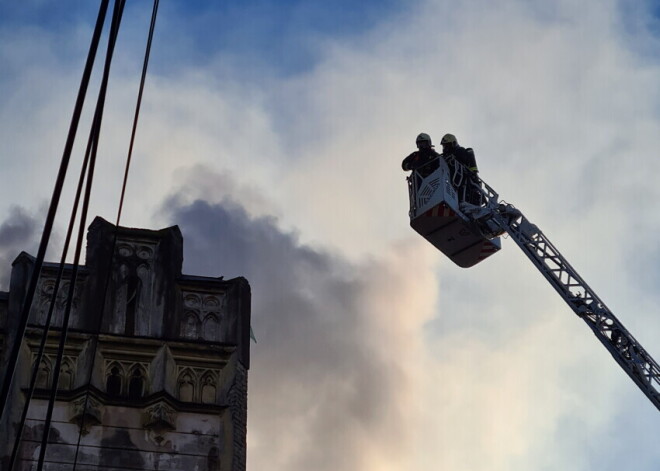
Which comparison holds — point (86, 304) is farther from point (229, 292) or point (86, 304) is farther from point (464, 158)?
point (464, 158)

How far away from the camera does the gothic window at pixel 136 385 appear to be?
56.1ft

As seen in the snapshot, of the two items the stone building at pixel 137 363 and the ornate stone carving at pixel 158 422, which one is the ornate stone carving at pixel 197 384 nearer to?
the stone building at pixel 137 363

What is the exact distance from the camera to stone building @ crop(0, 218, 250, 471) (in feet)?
53.8

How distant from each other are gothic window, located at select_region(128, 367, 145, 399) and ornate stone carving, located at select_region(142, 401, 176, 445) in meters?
0.42

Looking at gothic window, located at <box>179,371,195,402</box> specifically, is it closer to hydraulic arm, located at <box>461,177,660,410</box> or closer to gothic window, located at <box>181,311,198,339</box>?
gothic window, located at <box>181,311,198,339</box>

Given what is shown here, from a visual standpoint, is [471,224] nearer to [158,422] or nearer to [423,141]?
[423,141]

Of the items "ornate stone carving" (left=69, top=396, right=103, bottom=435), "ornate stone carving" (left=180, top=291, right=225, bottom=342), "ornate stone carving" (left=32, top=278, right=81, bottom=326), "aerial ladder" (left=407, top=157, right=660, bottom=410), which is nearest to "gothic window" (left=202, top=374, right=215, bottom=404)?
"ornate stone carving" (left=180, top=291, right=225, bottom=342)

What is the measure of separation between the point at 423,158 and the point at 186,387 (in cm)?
1082

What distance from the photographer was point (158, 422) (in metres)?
16.6

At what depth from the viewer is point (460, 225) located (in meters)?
26.0

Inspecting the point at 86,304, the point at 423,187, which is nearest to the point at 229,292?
the point at 86,304

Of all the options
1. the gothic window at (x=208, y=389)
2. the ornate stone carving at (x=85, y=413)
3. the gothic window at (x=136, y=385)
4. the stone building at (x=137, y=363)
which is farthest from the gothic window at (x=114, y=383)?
the gothic window at (x=208, y=389)

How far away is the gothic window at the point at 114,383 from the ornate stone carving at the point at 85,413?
1.13ft

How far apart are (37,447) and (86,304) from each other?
2551 mm
